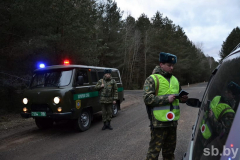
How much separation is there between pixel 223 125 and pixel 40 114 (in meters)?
5.29

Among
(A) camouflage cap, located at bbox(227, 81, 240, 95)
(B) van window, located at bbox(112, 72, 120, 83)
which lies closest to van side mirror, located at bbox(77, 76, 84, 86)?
(B) van window, located at bbox(112, 72, 120, 83)

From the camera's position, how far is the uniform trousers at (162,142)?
2.62m

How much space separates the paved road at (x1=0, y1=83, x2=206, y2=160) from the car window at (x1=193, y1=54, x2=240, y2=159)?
2463 mm

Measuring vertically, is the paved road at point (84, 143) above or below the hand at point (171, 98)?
below

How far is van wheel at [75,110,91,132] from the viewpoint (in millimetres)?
6036

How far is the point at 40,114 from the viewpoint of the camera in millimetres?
5660

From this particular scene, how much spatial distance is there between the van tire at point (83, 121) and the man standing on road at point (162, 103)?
3773 mm

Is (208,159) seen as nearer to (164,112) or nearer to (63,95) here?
(164,112)

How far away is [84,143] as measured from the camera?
5.04m

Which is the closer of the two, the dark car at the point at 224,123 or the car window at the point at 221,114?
the dark car at the point at 224,123

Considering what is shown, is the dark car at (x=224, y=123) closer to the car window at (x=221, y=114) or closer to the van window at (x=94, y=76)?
the car window at (x=221, y=114)

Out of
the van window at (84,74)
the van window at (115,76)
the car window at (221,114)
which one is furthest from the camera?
the van window at (115,76)

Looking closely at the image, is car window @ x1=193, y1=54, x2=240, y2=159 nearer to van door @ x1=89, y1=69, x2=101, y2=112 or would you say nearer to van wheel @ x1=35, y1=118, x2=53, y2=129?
van door @ x1=89, y1=69, x2=101, y2=112

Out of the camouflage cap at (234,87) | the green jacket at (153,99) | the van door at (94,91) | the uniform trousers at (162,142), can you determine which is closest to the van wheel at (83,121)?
the van door at (94,91)
